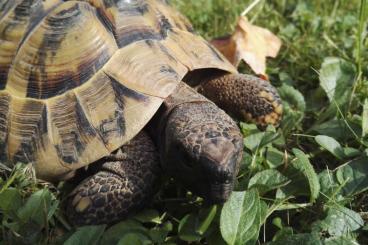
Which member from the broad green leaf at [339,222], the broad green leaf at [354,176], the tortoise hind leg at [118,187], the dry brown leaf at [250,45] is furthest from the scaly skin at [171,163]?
the dry brown leaf at [250,45]

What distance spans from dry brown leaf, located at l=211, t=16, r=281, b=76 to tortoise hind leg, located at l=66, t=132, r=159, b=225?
3.82 ft

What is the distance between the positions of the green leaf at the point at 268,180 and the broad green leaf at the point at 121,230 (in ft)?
1.64

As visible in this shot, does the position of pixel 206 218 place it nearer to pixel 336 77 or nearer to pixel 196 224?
pixel 196 224

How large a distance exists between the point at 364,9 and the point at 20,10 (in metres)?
1.85

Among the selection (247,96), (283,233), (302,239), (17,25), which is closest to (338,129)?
(247,96)

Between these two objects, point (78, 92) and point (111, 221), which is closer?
point (111, 221)

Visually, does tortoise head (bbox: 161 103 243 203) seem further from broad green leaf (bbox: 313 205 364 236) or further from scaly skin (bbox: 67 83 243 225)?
broad green leaf (bbox: 313 205 364 236)

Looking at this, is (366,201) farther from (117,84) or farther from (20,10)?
(20,10)

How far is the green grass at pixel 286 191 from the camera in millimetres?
2006

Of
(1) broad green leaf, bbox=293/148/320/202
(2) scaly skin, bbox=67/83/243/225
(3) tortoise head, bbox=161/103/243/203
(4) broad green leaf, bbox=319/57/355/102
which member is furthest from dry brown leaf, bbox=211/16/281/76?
(1) broad green leaf, bbox=293/148/320/202

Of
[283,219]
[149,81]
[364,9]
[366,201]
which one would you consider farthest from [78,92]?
[364,9]

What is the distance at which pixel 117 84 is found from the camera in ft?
7.84

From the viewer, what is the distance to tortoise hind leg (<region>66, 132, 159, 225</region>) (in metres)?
2.20

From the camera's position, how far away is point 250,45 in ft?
11.1
